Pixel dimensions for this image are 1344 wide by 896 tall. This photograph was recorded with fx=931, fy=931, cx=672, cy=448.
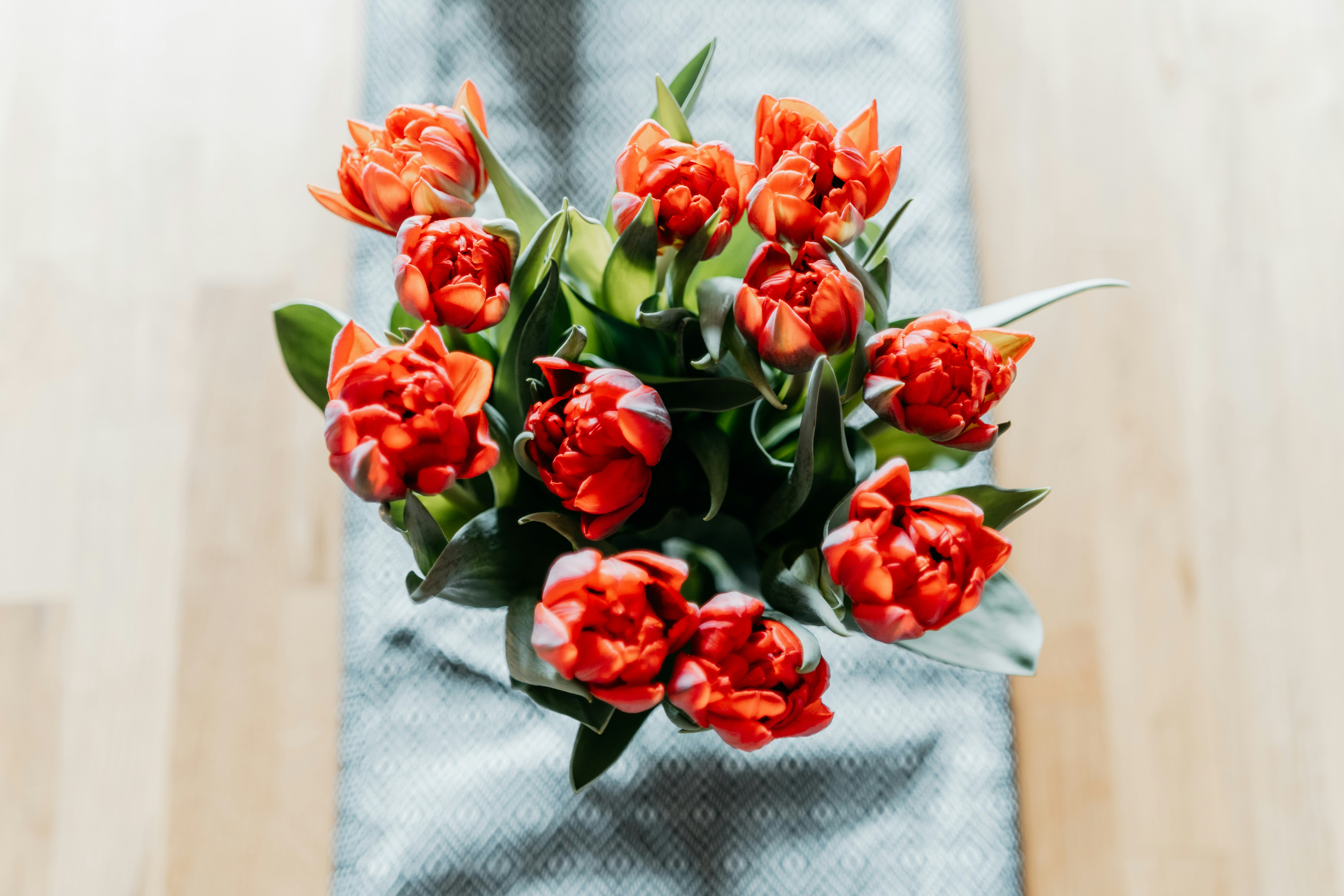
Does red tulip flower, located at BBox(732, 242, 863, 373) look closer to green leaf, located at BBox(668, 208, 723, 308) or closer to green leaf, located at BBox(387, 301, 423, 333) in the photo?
green leaf, located at BBox(668, 208, 723, 308)

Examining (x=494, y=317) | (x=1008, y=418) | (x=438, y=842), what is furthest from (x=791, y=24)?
(x=438, y=842)

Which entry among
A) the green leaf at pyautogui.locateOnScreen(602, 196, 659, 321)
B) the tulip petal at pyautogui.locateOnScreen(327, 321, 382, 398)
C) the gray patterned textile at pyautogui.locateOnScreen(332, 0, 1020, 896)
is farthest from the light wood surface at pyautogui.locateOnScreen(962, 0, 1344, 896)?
the tulip petal at pyautogui.locateOnScreen(327, 321, 382, 398)

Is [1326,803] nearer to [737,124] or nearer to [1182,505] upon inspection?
[1182,505]

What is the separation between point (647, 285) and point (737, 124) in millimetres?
324

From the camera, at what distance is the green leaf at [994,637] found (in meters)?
0.35

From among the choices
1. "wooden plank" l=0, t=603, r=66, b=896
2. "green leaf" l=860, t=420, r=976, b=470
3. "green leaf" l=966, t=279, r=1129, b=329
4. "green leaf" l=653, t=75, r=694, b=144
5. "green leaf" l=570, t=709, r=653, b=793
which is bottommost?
"wooden plank" l=0, t=603, r=66, b=896

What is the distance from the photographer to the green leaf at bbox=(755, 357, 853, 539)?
298 mm

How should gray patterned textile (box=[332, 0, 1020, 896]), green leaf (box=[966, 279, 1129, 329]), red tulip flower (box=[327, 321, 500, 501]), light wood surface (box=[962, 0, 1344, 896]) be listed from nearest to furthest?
red tulip flower (box=[327, 321, 500, 501]) < green leaf (box=[966, 279, 1129, 329]) < gray patterned textile (box=[332, 0, 1020, 896]) < light wood surface (box=[962, 0, 1344, 896])

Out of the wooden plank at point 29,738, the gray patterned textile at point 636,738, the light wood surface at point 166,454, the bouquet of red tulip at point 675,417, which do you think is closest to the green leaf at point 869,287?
the bouquet of red tulip at point 675,417

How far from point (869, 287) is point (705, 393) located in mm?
67

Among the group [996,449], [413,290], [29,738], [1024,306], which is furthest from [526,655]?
[29,738]

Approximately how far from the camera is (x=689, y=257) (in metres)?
0.32

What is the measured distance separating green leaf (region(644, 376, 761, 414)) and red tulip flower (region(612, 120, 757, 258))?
1.8 inches

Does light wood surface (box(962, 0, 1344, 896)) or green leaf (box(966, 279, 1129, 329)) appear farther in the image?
light wood surface (box(962, 0, 1344, 896))
